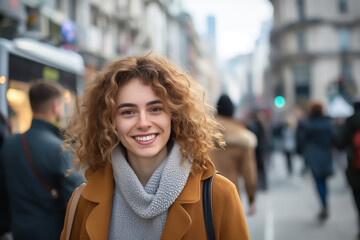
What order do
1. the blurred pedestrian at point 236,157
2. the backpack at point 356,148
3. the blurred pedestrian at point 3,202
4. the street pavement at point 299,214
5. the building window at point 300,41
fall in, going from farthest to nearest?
the building window at point 300,41 < the street pavement at point 299,214 < the backpack at point 356,148 < the blurred pedestrian at point 236,157 < the blurred pedestrian at point 3,202

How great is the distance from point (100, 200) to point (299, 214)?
580cm

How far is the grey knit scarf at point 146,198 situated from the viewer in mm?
1783

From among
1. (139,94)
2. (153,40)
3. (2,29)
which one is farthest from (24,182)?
(153,40)

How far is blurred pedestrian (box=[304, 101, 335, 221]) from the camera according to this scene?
6.68 metres

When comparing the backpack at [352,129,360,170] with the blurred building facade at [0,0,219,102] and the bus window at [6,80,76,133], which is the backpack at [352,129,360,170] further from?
the bus window at [6,80,76,133]

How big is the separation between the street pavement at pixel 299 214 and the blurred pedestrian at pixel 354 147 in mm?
897

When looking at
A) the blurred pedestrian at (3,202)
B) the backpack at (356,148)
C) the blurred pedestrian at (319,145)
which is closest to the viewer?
the blurred pedestrian at (3,202)

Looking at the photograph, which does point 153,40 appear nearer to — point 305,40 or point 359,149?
point 305,40

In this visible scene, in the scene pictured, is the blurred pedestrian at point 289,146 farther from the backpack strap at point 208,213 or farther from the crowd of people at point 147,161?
the backpack strap at point 208,213

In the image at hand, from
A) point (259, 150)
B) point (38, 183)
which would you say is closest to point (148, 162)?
point (38, 183)

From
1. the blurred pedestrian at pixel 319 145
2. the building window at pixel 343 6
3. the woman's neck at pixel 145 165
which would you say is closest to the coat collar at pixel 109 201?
the woman's neck at pixel 145 165

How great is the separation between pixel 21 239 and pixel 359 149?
4.11 metres

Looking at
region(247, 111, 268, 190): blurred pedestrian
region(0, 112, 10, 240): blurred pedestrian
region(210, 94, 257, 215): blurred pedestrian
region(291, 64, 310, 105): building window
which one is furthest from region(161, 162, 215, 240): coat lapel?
region(291, 64, 310, 105): building window

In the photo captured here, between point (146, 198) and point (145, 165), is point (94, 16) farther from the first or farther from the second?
point (146, 198)
